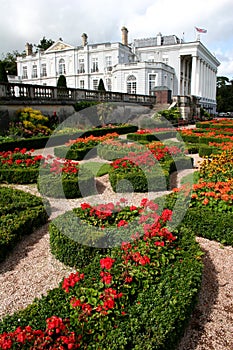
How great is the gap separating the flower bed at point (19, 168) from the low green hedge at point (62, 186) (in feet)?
2.45

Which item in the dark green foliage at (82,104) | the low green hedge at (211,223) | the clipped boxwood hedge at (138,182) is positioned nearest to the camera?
the low green hedge at (211,223)

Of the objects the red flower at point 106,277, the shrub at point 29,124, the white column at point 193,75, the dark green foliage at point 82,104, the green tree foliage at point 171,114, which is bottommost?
the red flower at point 106,277

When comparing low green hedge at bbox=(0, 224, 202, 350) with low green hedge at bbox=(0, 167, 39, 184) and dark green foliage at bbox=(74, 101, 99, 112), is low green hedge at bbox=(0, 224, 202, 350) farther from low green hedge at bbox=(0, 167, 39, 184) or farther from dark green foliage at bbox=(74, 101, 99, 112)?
dark green foliage at bbox=(74, 101, 99, 112)

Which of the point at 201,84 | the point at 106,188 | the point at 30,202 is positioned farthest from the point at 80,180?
the point at 201,84

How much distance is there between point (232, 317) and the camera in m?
3.76

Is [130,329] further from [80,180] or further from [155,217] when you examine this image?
[80,180]

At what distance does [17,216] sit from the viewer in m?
5.95

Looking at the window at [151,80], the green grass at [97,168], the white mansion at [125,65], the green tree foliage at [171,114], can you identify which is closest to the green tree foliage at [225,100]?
the white mansion at [125,65]

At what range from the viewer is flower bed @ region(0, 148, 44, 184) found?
8.67 m

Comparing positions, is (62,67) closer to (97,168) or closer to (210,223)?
(97,168)

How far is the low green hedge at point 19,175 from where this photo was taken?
866 centimetres

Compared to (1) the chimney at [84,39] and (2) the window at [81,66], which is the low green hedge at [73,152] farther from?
(1) the chimney at [84,39]

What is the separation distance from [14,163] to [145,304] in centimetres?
711

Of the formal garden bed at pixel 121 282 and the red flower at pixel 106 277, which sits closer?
the formal garden bed at pixel 121 282
